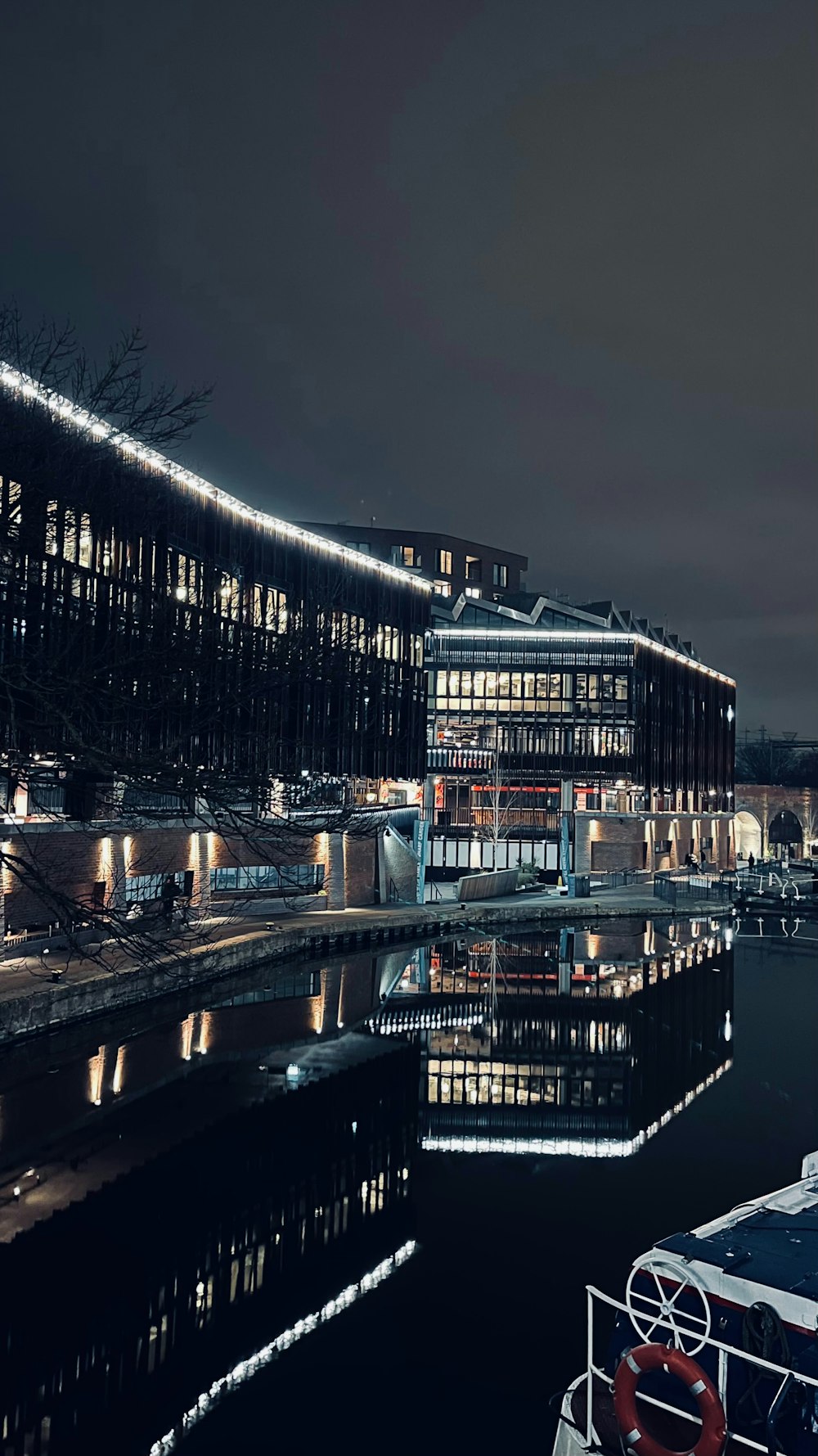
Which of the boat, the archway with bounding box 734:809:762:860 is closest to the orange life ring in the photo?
the boat

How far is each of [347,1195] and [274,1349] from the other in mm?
5620

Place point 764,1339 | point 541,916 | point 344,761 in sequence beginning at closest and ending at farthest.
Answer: point 764,1339 < point 541,916 < point 344,761

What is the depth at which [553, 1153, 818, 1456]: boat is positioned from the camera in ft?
28.1

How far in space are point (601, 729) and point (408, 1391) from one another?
7633 cm

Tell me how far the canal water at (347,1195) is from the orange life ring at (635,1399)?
3305mm

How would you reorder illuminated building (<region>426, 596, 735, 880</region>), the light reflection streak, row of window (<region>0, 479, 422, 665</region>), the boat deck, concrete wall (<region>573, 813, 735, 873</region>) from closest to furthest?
1. the boat deck
2. row of window (<region>0, 479, 422, 665</region>)
3. the light reflection streak
4. concrete wall (<region>573, 813, 735, 873</region>)
5. illuminated building (<region>426, 596, 735, 880</region>)

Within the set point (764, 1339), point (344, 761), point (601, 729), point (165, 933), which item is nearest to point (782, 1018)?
point (165, 933)

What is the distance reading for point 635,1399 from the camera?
8844 millimetres

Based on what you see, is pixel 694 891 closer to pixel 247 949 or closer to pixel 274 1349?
pixel 247 949

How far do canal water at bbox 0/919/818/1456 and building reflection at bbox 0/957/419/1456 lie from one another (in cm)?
5

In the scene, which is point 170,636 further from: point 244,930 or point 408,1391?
point 244,930

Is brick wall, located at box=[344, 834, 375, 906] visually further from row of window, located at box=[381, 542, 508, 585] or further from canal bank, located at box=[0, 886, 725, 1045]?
row of window, located at box=[381, 542, 508, 585]

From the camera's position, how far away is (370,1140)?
21969 millimetres

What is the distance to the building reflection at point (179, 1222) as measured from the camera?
502 inches
